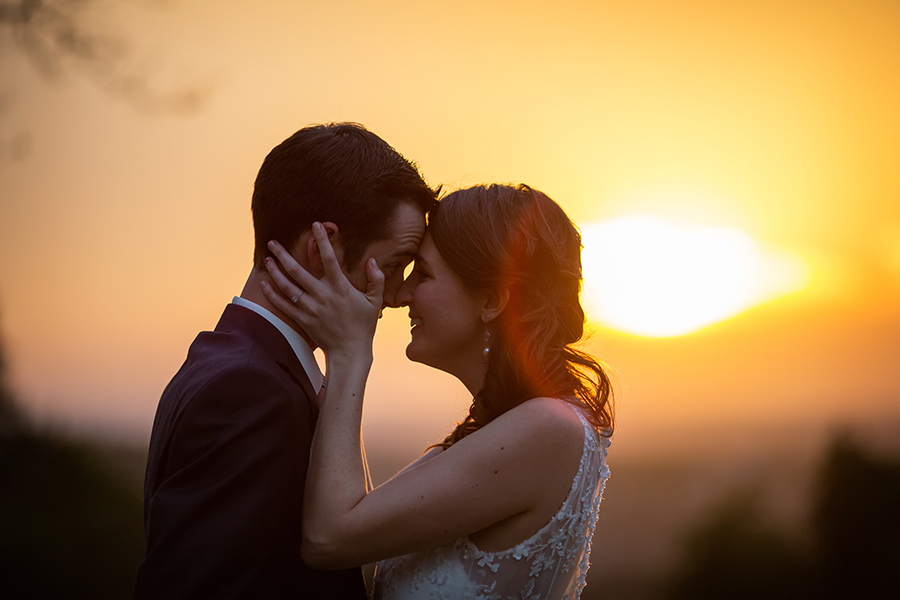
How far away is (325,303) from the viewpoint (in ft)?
8.96

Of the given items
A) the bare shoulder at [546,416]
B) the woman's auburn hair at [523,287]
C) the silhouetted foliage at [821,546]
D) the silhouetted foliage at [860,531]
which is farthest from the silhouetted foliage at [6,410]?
the silhouetted foliage at [860,531]

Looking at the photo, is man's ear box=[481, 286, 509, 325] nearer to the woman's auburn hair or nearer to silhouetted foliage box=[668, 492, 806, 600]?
the woman's auburn hair

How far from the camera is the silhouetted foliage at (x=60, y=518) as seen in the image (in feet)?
37.0

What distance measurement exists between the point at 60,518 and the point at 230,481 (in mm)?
12416

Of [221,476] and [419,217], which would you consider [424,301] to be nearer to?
[419,217]

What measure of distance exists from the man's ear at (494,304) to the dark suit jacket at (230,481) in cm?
101

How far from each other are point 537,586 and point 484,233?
4.98 ft

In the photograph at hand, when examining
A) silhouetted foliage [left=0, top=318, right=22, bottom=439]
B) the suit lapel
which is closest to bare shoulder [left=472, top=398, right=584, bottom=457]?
the suit lapel

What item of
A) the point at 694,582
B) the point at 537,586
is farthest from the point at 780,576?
the point at 537,586

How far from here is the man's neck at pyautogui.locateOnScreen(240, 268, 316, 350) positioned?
9.04ft

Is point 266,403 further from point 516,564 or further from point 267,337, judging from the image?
point 516,564

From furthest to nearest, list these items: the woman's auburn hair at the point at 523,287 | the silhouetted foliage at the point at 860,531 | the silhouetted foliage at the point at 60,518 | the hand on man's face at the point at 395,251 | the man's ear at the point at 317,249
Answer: the silhouetted foliage at the point at 860,531 → the silhouetted foliage at the point at 60,518 → the woman's auburn hair at the point at 523,287 → the hand on man's face at the point at 395,251 → the man's ear at the point at 317,249

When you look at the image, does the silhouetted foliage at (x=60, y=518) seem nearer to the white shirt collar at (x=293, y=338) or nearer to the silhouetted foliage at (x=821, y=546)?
the white shirt collar at (x=293, y=338)

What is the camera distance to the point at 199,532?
213 centimetres
